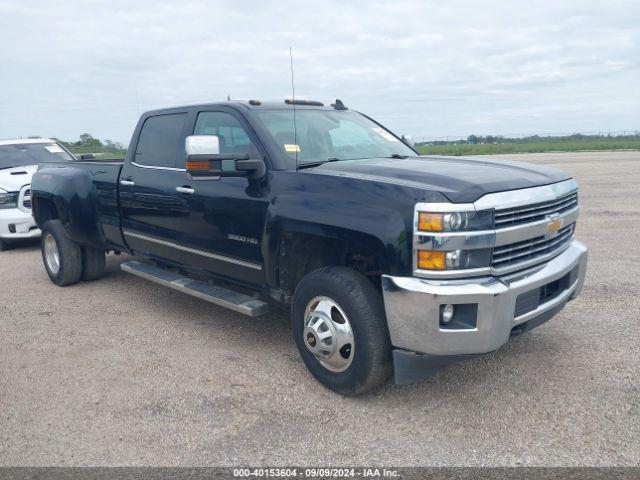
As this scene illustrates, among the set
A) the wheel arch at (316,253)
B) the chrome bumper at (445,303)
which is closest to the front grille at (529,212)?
the chrome bumper at (445,303)

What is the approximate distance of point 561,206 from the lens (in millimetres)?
3998

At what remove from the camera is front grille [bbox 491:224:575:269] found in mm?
3482

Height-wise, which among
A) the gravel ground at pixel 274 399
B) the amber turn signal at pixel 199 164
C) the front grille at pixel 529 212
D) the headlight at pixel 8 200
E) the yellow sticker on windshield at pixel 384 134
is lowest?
the gravel ground at pixel 274 399

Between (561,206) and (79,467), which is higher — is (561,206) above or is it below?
above

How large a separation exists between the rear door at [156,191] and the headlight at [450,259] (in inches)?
90.3

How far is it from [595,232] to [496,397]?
6.46 meters

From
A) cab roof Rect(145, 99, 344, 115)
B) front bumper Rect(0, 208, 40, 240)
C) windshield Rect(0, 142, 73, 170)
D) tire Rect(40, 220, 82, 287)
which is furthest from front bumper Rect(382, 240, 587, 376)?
windshield Rect(0, 142, 73, 170)

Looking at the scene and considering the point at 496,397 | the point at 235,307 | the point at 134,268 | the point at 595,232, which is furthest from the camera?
the point at 595,232

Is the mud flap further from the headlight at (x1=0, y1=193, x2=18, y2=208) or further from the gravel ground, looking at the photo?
the headlight at (x1=0, y1=193, x2=18, y2=208)

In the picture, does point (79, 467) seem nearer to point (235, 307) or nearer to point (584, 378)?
point (235, 307)

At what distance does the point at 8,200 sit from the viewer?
29.8 ft

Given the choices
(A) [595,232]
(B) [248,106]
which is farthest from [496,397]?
(A) [595,232]

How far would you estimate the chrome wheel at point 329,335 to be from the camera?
147 inches

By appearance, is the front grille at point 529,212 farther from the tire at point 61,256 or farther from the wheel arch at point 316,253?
the tire at point 61,256
